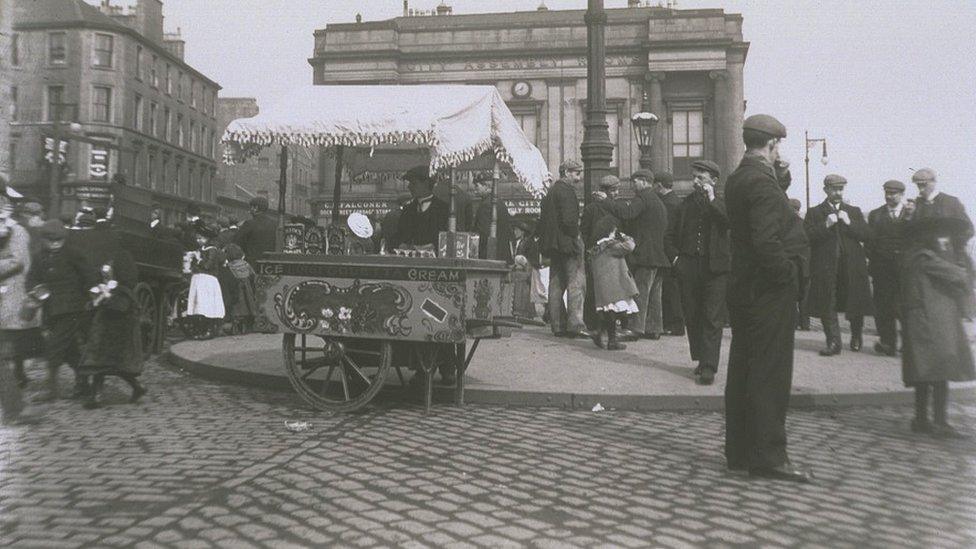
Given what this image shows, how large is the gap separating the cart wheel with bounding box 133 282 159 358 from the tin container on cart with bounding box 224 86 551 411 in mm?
Result: 3169

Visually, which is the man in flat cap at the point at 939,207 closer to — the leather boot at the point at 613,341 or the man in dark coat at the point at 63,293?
the leather boot at the point at 613,341

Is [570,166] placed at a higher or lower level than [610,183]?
higher

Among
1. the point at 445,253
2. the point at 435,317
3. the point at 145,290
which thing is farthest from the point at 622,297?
the point at 145,290

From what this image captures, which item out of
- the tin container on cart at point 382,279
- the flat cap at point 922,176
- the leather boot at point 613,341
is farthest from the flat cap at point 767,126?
the leather boot at point 613,341

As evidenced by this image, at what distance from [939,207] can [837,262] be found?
9.22 feet

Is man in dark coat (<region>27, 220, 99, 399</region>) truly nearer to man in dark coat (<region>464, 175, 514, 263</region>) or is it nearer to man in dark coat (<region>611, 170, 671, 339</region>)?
man in dark coat (<region>464, 175, 514, 263</region>)

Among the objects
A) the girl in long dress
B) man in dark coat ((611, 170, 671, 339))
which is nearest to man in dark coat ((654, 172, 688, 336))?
man in dark coat ((611, 170, 671, 339))

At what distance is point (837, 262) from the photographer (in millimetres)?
9828

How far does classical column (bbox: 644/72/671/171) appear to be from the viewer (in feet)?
120

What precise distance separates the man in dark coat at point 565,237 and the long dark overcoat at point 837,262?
2.65 meters

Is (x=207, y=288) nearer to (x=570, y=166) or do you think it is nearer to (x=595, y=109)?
(x=570, y=166)

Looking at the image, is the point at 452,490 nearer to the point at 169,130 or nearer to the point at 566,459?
the point at 566,459

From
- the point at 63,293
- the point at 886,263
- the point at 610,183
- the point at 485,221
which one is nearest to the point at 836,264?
the point at 886,263

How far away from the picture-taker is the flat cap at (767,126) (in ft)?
16.4
